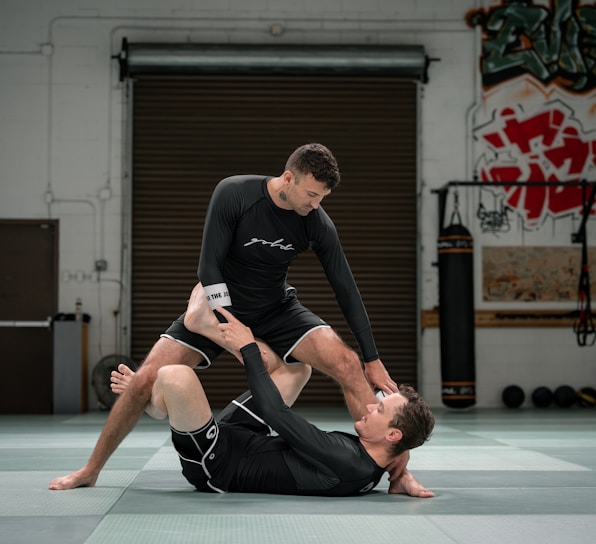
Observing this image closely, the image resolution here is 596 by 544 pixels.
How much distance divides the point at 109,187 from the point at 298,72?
3004 mm

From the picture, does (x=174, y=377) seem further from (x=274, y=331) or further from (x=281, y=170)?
(x=281, y=170)

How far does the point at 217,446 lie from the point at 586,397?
9.30 metres

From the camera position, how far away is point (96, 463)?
168 inches

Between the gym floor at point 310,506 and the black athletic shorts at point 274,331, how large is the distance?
687 mm

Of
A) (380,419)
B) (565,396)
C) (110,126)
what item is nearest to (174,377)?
(380,419)

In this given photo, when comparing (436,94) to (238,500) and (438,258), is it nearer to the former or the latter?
(438,258)

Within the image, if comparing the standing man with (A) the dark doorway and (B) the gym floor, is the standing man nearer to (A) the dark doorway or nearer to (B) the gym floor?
(B) the gym floor

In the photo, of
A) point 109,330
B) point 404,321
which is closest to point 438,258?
point 404,321

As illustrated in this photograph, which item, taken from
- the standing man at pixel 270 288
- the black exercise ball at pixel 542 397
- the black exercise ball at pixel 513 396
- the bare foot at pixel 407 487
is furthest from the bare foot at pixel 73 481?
the black exercise ball at pixel 542 397

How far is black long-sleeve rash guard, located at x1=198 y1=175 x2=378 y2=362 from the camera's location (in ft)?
14.7

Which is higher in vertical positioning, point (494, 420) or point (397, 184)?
point (397, 184)

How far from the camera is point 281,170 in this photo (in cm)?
1259

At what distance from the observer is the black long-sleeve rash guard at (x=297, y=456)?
3736 mm

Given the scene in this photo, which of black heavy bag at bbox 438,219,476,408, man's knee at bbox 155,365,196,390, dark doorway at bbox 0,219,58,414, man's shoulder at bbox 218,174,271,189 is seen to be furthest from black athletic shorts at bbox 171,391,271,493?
dark doorway at bbox 0,219,58,414
